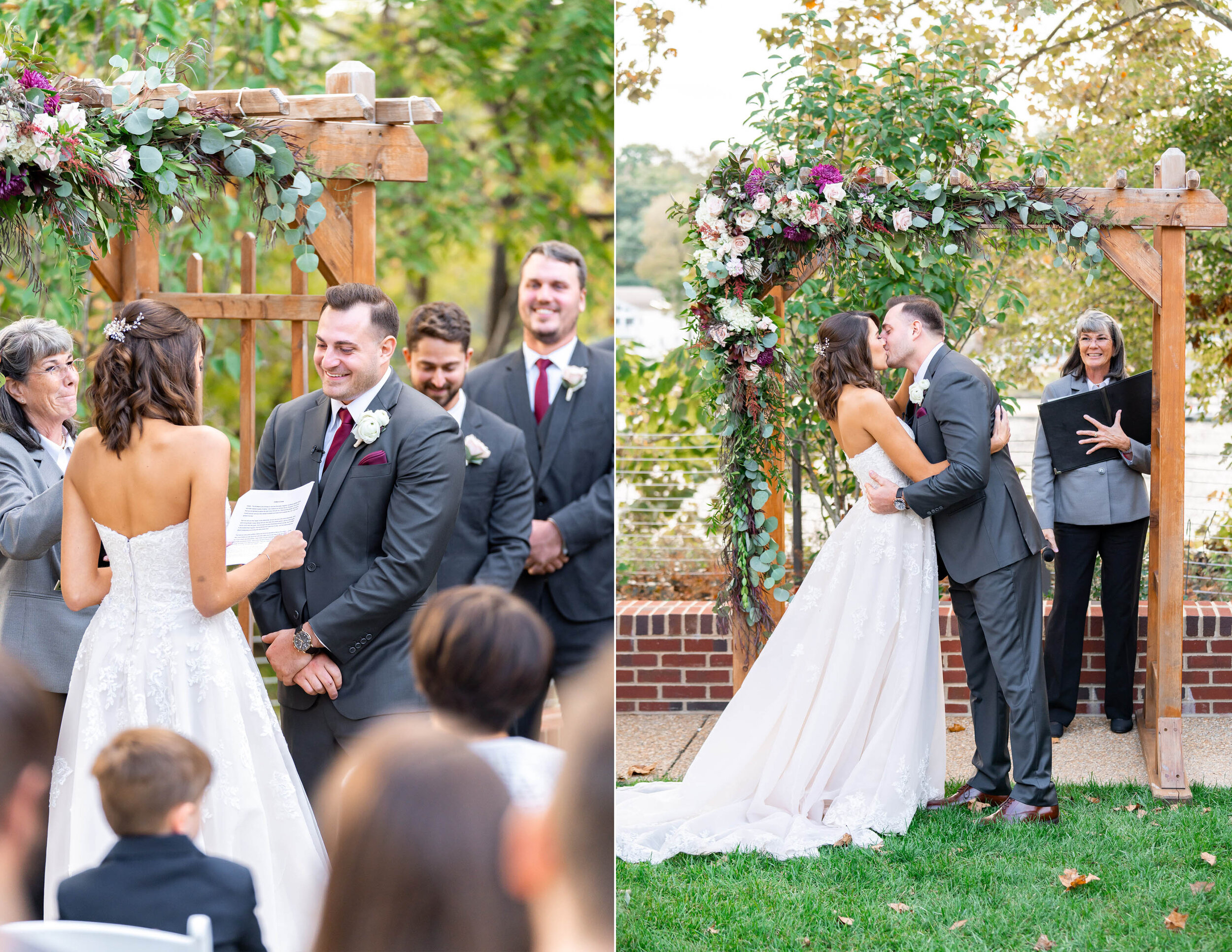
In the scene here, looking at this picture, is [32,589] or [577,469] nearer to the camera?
[577,469]

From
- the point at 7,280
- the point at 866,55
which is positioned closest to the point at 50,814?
the point at 7,280

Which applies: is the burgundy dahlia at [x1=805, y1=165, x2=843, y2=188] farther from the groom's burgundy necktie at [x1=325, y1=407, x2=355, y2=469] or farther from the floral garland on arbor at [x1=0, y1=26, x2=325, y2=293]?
the groom's burgundy necktie at [x1=325, y1=407, x2=355, y2=469]

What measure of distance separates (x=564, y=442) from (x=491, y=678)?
0.58m

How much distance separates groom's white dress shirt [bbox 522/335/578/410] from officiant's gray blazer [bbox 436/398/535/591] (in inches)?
4.5

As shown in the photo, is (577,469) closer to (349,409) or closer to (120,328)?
(349,409)

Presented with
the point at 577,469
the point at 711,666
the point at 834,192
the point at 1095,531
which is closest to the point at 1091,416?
the point at 1095,531

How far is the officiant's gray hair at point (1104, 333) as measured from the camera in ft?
15.3

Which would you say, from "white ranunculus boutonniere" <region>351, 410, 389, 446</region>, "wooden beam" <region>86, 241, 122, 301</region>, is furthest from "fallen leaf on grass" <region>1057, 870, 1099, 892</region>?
"wooden beam" <region>86, 241, 122, 301</region>

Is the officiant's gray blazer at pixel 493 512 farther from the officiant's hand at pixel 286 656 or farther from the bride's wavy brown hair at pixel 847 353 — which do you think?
the bride's wavy brown hair at pixel 847 353

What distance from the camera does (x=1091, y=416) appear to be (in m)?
4.64

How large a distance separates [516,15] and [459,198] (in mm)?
2586

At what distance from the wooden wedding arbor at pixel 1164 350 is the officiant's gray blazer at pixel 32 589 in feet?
8.15

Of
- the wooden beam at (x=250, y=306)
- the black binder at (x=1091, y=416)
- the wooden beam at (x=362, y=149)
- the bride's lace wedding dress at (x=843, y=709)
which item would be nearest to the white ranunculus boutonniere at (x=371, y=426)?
the wooden beam at (x=362, y=149)

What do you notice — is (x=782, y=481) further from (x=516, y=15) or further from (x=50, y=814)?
(x=50, y=814)
